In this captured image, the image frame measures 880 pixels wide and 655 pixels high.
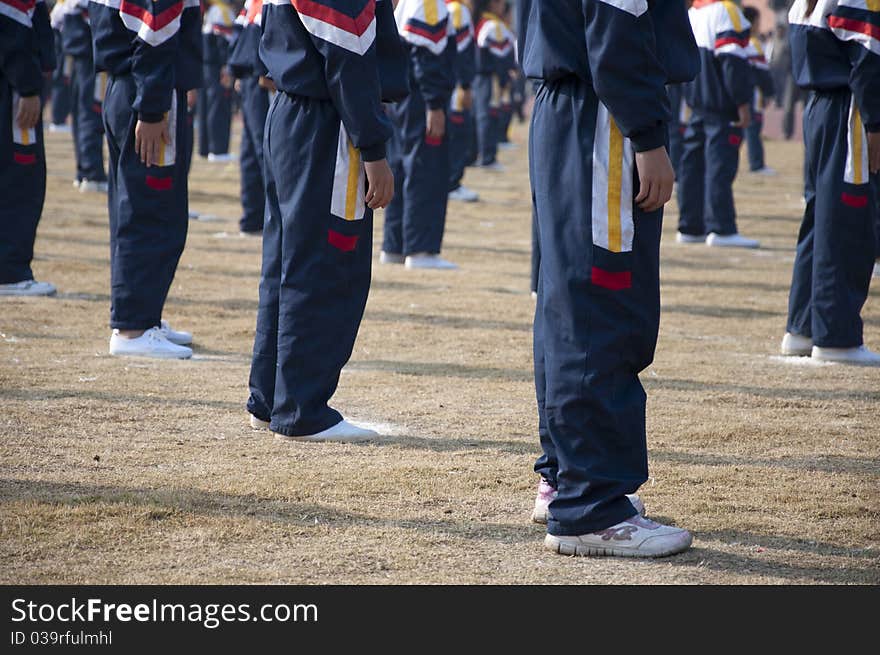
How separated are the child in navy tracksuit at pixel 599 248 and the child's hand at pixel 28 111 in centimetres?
464

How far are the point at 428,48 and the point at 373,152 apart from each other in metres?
4.92

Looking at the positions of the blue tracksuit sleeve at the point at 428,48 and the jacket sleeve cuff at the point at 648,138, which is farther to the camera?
the blue tracksuit sleeve at the point at 428,48

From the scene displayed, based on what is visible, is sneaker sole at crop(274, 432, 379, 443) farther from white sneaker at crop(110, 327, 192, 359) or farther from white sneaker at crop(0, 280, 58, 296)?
white sneaker at crop(0, 280, 58, 296)

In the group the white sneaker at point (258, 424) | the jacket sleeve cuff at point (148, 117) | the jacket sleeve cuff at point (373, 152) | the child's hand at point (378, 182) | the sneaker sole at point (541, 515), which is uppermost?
the jacket sleeve cuff at point (373, 152)

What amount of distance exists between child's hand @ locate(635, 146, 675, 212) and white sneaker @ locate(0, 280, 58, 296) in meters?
5.24

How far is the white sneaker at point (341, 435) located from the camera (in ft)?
15.9

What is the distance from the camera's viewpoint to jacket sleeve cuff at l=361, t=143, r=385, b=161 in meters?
4.60

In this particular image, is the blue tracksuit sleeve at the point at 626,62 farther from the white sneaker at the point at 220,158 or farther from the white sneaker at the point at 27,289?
the white sneaker at the point at 220,158

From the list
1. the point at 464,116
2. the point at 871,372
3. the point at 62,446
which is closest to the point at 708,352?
the point at 871,372

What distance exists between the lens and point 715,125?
1131 cm

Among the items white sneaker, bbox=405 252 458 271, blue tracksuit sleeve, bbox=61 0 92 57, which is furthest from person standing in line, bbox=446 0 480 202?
blue tracksuit sleeve, bbox=61 0 92 57

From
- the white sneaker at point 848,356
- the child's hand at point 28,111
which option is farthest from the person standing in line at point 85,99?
the white sneaker at point 848,356
